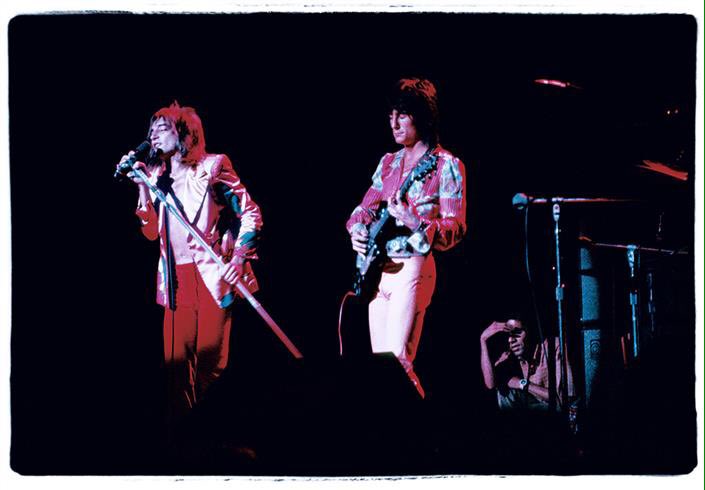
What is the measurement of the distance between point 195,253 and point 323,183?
523 mm

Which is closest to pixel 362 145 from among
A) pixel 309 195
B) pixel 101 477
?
pixel 309 195

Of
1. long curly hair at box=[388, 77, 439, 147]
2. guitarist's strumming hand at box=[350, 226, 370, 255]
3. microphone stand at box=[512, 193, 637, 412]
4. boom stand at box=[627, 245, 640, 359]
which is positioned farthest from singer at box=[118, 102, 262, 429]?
boom stand at box=[627, 245, 640, 359]

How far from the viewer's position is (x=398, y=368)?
2830mm

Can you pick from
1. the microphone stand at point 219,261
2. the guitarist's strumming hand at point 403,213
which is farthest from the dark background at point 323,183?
the guitarist's strumming hand at point 403,213

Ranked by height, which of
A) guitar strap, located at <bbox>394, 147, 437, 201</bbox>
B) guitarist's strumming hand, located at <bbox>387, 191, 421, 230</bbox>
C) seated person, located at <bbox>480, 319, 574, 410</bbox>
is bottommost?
seated person, located at <bbox>480, 319, 574, 410</bbox>

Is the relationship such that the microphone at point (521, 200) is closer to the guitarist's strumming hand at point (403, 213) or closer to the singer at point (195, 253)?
the guitarist's strumming hand at point (403, 213)

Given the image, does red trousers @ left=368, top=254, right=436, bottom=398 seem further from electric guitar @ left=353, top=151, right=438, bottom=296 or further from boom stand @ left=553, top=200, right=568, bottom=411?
boom stand @ left=553, top=200, right=568, bottom=411

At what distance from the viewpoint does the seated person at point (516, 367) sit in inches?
112

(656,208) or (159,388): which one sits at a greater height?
(656,208)

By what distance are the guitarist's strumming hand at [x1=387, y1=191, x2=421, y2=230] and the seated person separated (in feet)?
1.48

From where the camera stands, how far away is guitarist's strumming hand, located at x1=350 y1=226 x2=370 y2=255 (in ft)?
9.47

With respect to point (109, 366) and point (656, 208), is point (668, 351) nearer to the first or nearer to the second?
point (656, 208)

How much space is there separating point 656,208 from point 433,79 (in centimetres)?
91

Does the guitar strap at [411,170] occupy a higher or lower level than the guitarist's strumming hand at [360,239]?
higher
